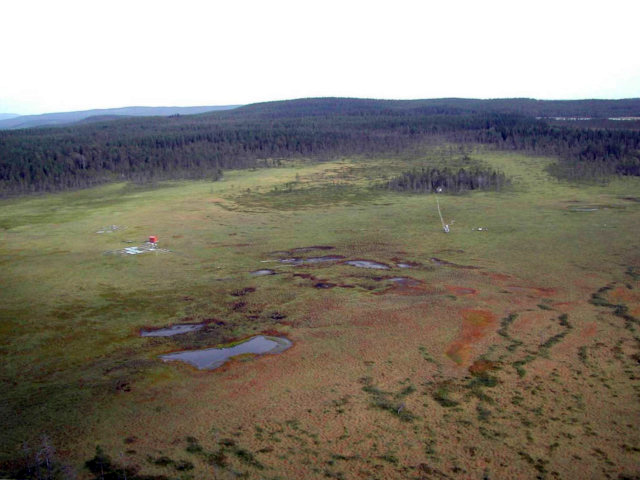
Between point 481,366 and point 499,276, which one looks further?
point 499,276

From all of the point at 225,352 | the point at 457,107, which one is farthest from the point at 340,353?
the point at 457,107

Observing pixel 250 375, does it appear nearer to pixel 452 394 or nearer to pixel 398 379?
pixel 398 379

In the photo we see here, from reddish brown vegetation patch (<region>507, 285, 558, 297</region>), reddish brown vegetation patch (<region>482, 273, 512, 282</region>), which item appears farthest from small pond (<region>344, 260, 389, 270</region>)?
reddish brown vegetation patch (<region>507, 285, 558, 297</region>)

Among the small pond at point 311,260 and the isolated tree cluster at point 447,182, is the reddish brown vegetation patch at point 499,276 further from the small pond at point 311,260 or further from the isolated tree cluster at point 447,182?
the isolated tree cluster at point 447,182

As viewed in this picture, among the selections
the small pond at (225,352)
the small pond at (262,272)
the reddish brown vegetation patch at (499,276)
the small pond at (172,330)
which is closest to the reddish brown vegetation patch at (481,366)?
the small pond at (225,352)

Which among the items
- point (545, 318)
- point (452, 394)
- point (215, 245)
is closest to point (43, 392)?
point (452, 394)

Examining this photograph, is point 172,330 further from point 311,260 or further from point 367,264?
point 367,264
